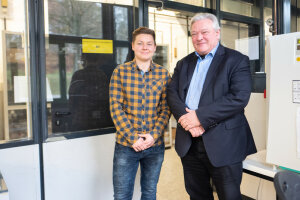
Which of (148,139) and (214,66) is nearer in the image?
(214,66)

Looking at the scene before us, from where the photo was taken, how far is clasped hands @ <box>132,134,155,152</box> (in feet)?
5.33

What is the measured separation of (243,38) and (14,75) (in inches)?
98.8

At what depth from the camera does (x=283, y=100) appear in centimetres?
117

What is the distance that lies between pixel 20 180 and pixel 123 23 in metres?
1.47

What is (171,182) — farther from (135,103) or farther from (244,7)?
(244,7)

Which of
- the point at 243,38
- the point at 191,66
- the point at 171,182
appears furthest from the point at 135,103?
the point at 243,38

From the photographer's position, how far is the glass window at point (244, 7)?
3094mm

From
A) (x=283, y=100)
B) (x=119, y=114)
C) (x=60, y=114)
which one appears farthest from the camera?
(x=60, y=114)

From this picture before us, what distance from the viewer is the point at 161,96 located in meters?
1.75

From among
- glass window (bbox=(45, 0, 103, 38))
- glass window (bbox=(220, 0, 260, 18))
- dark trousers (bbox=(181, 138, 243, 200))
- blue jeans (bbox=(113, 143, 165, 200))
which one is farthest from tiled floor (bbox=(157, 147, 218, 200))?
glass window (bbox=(220, 0, 260, 18))

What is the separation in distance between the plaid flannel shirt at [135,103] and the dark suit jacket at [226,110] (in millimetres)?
300

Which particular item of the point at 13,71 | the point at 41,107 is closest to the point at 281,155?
the point at 41,107

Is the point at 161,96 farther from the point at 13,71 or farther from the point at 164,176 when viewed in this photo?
the point at 164,176

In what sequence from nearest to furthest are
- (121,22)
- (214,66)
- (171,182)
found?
1. (214,66)
2. (121,22)
3. (171,182)
